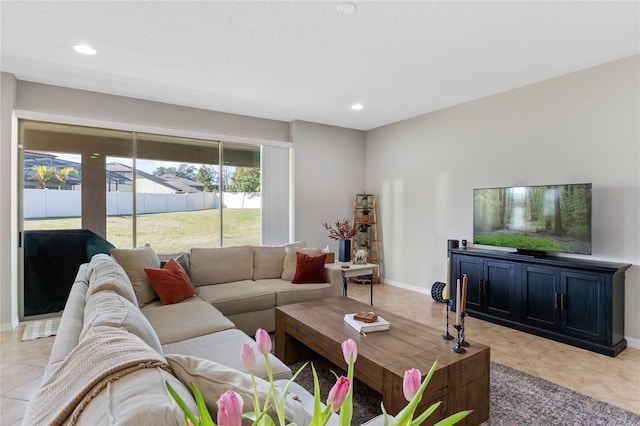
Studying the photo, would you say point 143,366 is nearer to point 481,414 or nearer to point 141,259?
point 481,414

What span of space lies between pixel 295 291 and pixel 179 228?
2167mm

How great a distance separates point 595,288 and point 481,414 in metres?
1.88

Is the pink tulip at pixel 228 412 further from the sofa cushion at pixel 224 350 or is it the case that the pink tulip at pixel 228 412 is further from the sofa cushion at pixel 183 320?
the sofa cushion at pixel 183 320

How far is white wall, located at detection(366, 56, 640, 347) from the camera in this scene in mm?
3123

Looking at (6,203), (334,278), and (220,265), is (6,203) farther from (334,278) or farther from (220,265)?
(334,278)

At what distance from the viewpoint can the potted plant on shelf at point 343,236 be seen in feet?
15.5

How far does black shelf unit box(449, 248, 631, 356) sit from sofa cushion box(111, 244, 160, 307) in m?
3.39

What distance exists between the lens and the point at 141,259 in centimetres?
308

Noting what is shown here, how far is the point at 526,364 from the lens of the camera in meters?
2.76

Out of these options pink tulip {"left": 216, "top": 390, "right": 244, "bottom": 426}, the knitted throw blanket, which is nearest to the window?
the knitted throw blanket

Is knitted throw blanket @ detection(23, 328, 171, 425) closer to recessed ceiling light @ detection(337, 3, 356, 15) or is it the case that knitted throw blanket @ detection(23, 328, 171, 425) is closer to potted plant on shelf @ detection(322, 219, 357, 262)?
recessed ceiling light @ detection(337, 3, 356, 15)

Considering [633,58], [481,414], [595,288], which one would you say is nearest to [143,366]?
[481,414]

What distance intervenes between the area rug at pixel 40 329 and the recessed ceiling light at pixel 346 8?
4055 mm

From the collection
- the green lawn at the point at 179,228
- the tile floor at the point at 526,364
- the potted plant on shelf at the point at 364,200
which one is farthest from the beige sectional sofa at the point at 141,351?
the potted plant on shelf at the point at 364,200
